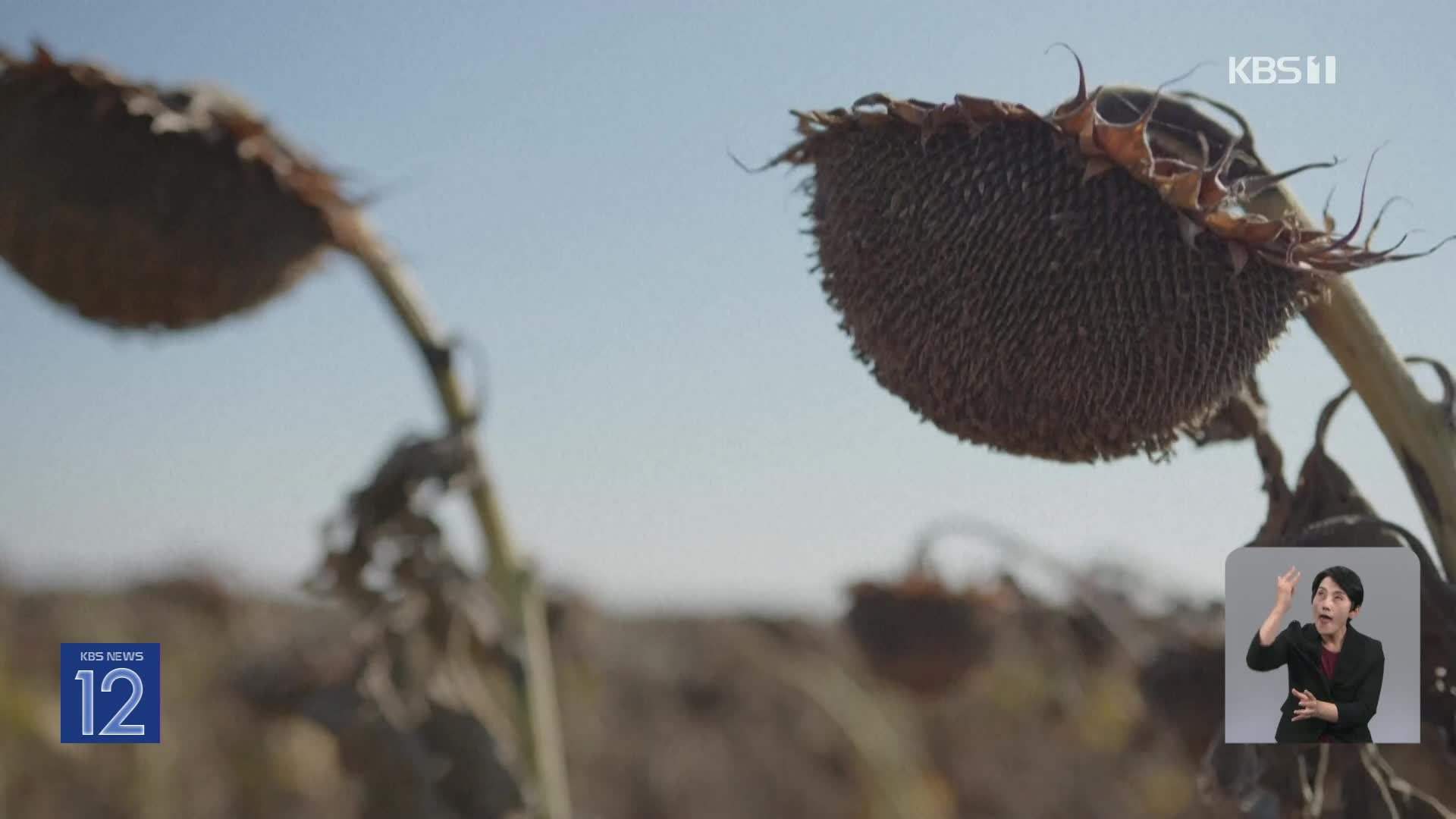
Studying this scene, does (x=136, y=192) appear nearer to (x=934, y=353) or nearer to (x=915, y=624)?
(x=934, y=353)

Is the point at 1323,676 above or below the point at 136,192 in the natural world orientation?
below

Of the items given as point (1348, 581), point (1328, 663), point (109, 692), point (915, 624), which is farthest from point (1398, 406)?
point (109, 692)

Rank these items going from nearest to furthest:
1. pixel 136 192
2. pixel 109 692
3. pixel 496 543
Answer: pixel 136 192
pixel 496 543
pixel 109 692

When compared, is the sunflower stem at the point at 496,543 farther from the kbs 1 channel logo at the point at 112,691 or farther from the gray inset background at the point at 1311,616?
the gray inset background at the point at 1311,616

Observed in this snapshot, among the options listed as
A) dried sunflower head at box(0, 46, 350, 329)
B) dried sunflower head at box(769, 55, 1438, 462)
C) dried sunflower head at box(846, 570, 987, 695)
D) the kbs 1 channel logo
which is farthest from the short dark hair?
the kbs 1 channel logo

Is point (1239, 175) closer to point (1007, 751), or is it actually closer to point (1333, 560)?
point (1333, 560)

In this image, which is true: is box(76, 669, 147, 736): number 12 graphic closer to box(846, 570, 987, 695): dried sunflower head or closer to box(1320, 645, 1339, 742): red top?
box(846, 570, 987, 695): dried sunflower head

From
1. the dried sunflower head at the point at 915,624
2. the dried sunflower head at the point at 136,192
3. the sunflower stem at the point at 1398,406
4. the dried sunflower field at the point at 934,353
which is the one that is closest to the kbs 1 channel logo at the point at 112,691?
the dried sunflower field at the point at 934,353
